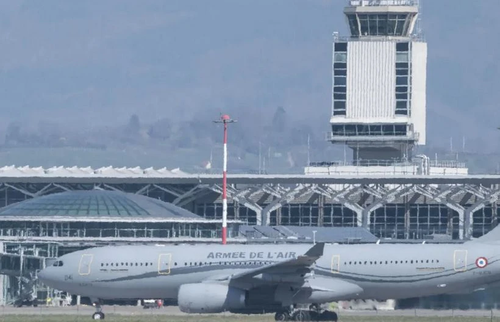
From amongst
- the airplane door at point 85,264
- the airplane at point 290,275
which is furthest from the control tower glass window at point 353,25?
the airplane door at point 85,264

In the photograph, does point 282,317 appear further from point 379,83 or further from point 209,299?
point 379,83

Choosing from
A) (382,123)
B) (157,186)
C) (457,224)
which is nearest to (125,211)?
(157,186)

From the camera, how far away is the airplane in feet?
255

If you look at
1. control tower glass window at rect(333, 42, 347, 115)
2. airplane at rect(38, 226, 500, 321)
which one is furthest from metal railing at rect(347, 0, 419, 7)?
airplane at rect(38, 226, 500, 321)

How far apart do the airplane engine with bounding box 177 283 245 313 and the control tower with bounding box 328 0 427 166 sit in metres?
96.6

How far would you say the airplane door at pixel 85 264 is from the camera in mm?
81812

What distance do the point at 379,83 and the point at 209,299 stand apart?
105944 millimetres

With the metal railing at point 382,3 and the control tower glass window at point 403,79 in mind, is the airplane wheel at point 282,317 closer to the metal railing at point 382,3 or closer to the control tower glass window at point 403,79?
the metal railing at point 382,3

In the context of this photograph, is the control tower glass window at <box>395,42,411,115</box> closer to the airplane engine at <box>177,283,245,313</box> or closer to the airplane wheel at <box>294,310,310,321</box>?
the airplane wheel at <box>294,310,310,321</box>

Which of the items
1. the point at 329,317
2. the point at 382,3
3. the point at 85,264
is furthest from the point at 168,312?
the point at 382,3

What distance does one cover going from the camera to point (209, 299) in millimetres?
77500

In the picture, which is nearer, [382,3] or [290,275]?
[290,275]

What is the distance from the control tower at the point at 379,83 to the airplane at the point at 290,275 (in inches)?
3702

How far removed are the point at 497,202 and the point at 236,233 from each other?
3606cm
